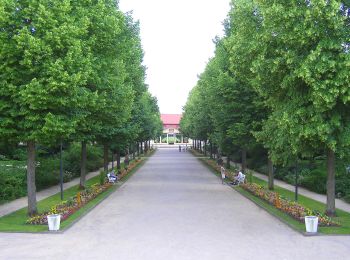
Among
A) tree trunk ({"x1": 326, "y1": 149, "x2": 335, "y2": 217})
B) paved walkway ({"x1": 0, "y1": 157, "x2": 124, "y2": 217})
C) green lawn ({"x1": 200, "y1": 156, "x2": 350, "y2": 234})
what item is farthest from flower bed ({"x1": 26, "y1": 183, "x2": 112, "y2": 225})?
→ tree trunk ({"x1": 326, "y1": 149, "x2": 335, "y2": 217})

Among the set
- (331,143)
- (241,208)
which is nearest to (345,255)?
(331,143)

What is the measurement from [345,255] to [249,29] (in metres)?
12.6

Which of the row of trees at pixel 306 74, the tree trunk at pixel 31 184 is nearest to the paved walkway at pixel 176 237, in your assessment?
the tree trunk at pixel 31 184

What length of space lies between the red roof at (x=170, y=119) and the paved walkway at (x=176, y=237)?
4860 inches

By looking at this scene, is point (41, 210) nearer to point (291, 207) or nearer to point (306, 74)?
point (291, 207)

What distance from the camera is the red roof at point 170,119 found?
5766 inches

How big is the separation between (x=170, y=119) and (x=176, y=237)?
134378 millimetres

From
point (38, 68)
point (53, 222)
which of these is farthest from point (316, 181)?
point (38, 68)

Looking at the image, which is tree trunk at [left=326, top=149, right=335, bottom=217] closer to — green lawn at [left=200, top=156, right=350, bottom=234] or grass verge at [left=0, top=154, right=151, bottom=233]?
green lawn at [left=200, top=156, right=350, bottom=234]

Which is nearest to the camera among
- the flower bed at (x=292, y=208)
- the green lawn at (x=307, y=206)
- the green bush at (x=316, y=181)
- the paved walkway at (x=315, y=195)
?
the green lawn at (x=307, y=206)

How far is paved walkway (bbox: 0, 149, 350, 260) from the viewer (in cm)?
1270

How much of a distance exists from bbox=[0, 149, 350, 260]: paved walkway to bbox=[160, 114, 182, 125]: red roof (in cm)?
12344

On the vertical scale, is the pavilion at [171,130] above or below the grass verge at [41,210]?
above

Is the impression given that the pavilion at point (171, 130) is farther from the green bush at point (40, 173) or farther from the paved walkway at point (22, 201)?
the paved walkway at point (22, 201)
